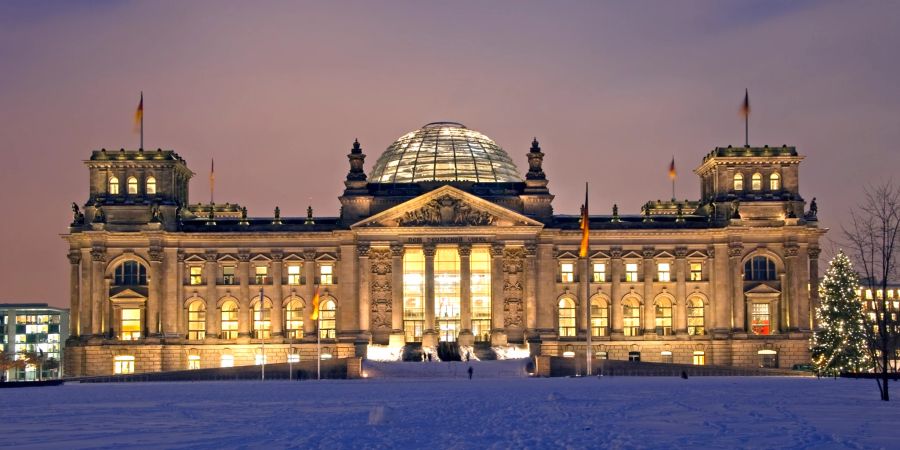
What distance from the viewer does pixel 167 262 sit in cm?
12112

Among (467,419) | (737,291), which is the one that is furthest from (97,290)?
(467,419)

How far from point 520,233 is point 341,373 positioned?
24.4m

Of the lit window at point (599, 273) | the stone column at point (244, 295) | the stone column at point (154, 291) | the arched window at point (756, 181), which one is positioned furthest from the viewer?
the arched window at point (756, 181)

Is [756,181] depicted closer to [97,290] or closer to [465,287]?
[465,287]

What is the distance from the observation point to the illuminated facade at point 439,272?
118 meters

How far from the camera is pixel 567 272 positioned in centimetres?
12181

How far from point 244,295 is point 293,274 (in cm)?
518

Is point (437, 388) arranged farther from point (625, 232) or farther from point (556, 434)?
point (625, 232)

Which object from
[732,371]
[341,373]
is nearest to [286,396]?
[341,373]

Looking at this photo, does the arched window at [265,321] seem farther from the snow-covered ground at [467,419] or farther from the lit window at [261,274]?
the snow-covered ground at [467,419]

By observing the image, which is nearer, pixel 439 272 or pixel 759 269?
pixel 439 272

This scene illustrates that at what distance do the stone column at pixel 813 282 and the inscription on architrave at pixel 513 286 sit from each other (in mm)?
28113

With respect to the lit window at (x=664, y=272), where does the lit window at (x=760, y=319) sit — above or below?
below

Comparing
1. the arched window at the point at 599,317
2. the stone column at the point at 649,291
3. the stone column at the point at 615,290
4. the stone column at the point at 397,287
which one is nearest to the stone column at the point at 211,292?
the stone column at the point at 397,287
